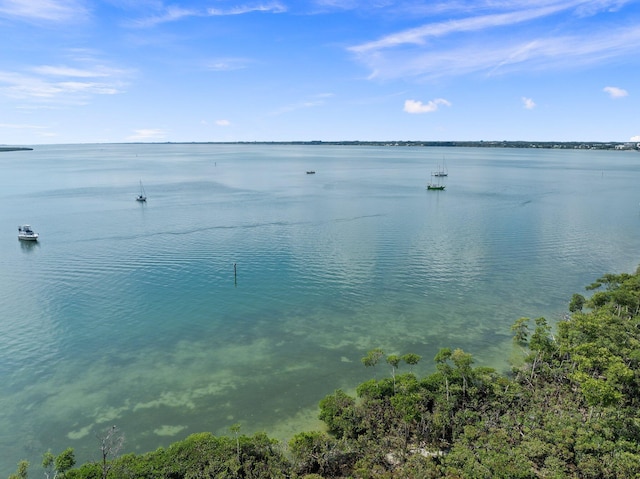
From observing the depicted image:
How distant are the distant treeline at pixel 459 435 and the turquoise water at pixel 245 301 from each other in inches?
138

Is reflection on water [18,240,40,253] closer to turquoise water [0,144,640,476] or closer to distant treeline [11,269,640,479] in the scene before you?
turquoise water [0,144,640,476]

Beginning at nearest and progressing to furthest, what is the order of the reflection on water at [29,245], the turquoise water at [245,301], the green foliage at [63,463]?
the green foliage at [63,463] → the turquoise water at [245,301] → the reflection on water at [29,245]

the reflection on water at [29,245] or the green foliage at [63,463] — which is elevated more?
the reflection on water at [29,245]

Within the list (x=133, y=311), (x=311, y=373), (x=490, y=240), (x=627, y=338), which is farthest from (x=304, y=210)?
(x=627, y=338)

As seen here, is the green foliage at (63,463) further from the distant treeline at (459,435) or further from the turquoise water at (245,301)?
the turquoise water at (245,301)

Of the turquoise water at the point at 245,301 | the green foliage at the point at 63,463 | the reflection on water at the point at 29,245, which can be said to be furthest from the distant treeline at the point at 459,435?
the reflection on water at the point at 29,245

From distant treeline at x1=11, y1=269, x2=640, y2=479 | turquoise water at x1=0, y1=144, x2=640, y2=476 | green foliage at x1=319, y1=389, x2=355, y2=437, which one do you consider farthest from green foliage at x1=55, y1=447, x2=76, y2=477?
green foliage at x1=319, y1=389, x2=355, y2=437

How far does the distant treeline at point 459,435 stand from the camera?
57.4ft

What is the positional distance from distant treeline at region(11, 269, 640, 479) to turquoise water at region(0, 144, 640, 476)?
351cm

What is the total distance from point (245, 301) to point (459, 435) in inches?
963

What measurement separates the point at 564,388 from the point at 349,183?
114m

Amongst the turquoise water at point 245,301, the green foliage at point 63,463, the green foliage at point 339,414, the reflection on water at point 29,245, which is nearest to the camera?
the green foliage at point 63,463

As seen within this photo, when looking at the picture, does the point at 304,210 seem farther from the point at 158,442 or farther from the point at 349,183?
the point at 158,442

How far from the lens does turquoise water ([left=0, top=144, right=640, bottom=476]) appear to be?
25094 mm
